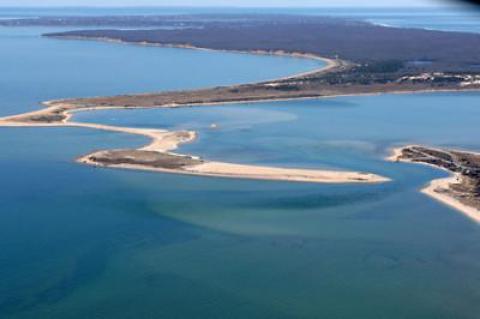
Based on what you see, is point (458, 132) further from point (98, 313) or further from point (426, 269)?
point (98, 313)

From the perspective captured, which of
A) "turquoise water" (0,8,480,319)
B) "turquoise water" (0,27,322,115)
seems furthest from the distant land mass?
"turquoise water" (0,27,322,115)

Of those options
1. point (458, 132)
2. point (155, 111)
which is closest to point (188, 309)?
point (458, 132)

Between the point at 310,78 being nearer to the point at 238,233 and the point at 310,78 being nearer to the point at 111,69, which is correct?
the point at 111,69

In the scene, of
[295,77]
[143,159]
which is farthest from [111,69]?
[143,159]

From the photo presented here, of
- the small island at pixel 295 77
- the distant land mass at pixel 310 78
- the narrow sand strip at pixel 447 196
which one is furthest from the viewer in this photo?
Answer: the small island at pixel 295 77

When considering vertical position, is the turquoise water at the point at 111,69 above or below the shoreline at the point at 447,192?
below

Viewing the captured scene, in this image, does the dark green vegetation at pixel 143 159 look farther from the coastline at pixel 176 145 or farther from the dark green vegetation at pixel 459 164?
the dark green vegetation at pixel 459 164

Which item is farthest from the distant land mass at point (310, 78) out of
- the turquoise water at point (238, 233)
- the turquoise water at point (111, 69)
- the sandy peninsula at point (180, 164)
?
the turquoise water at point (111, 69)

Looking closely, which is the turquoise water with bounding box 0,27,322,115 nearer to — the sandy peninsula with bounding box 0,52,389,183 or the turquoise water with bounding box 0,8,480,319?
the sandy peninsula with bounding box 0,52,389,183
